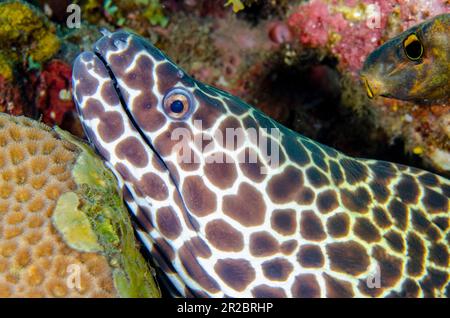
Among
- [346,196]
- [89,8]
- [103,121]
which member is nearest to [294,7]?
[89,8]

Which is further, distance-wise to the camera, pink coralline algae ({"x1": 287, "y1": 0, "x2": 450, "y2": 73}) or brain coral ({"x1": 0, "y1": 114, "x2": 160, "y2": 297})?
pink coralline algae ({"x1": 287, "y1": 0, "x2": 450, "y2": 73})

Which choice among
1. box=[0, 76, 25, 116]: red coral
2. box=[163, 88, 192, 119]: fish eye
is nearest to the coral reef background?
box=[0, 76, 25, 116]: red coral

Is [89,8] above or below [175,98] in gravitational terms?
above

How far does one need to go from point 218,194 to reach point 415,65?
5.48 feet

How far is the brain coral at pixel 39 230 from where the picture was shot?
2.22 m

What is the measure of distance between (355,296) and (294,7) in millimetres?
3365

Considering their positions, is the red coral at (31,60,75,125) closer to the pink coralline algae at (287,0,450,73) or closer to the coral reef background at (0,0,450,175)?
the coral reef background at (0,0,450,175)

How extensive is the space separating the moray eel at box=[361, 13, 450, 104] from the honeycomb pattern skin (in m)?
2.20

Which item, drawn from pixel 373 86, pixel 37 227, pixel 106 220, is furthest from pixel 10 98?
pixel 373 86

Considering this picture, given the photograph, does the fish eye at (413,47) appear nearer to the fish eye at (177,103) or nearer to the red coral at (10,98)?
the fish eye at (177,103)

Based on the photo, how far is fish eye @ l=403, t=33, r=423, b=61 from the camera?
119 inches

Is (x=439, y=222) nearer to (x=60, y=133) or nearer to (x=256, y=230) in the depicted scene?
(x=256, y=230)

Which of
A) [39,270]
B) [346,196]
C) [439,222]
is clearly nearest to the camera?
[39,270]

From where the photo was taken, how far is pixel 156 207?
2803 millimetres
